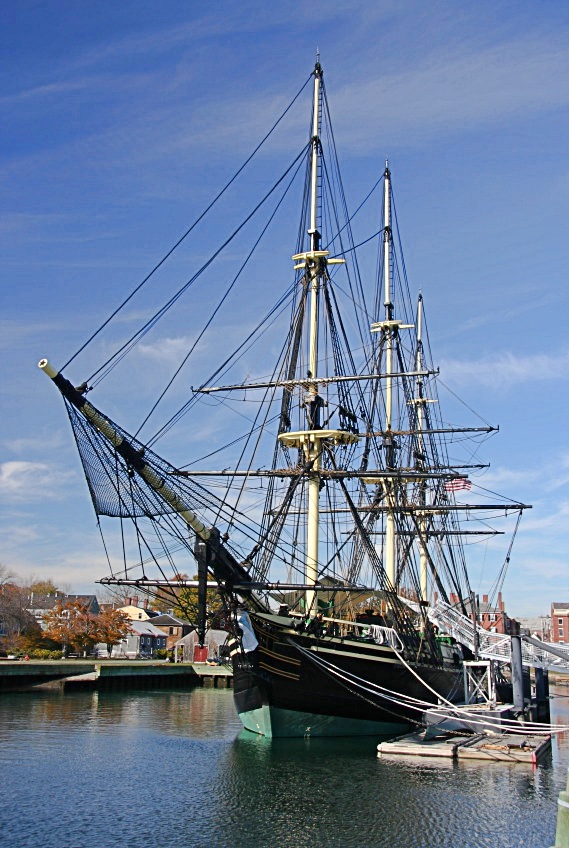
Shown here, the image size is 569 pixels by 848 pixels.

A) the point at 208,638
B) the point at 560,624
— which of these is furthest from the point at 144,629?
the point at 560,624

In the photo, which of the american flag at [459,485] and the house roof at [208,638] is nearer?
the american flag at [459,485]

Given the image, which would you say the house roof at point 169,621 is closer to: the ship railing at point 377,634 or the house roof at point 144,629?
the house roof at point 144,629

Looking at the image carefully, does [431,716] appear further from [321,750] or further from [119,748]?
[119,748]

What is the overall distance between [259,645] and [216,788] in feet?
24.5

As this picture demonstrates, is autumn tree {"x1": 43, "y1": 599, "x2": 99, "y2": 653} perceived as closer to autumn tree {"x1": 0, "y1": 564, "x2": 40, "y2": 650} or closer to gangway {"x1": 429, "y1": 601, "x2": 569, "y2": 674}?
autumn tree {"x1": 0, "y1": 564, "x2": 40, "y2": 650}

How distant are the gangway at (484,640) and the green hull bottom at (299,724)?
7082mm

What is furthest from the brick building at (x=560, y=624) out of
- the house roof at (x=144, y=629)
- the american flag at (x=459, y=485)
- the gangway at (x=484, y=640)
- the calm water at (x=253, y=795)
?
the calm water at (x=253, y=795)

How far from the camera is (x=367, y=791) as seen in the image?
923 inches

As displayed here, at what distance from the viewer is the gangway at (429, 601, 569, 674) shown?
125ft

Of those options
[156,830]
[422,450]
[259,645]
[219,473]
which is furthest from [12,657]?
[156,830]

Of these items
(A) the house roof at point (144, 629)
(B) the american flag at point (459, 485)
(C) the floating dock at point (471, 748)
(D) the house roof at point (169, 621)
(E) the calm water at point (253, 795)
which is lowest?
(E) the calm water at point (253, 795)

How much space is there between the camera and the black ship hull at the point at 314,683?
104 ft

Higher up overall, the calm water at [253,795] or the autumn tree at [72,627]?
the autumn tree at [72,627]

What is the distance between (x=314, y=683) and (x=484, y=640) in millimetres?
13173
